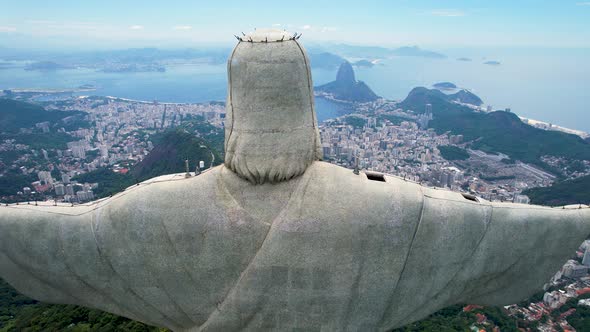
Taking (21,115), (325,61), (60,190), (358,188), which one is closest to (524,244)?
(358,188)

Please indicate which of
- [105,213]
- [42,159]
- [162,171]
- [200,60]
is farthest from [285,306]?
[200,60]

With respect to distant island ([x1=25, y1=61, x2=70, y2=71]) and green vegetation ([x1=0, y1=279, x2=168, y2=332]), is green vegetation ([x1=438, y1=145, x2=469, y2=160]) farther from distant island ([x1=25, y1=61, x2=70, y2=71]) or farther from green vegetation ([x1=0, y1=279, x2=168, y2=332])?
distant island ([x1=25, y1=61, x2=70, y2=71])

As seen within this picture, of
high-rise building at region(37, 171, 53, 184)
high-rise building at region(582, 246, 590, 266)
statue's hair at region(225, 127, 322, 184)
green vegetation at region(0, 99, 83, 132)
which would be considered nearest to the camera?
statue's hair at region(225, 127, 322, 184)

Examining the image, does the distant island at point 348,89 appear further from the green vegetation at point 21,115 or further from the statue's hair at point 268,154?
the statue's hair at point 268,154

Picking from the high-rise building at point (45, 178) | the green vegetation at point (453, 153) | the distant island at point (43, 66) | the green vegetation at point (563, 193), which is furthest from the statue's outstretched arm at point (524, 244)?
the distant island at point (43, 66)

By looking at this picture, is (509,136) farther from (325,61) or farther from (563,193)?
(325,61)

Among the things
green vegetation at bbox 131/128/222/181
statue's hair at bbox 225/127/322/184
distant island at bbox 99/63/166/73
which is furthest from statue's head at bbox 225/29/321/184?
distant island at bbox 99/63/166/73

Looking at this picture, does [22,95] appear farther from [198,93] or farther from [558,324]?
[558,324]
